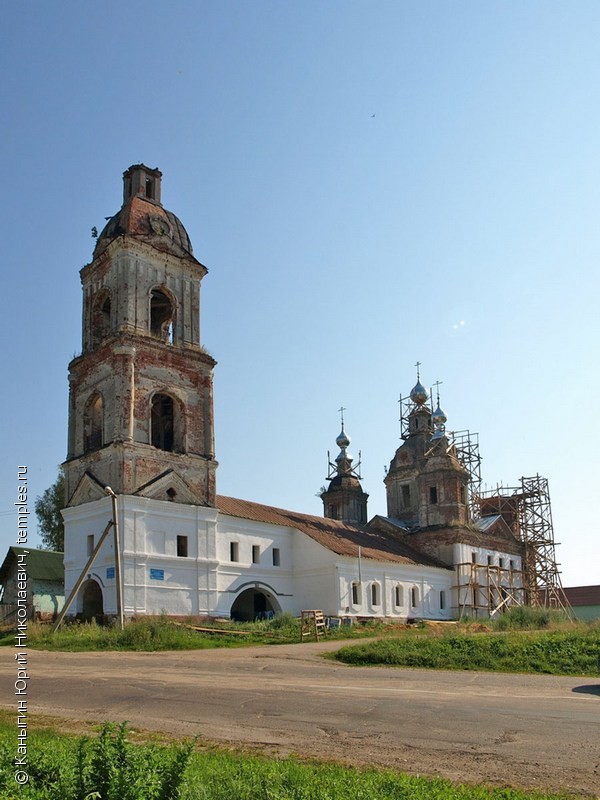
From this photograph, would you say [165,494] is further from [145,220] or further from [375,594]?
[375,594]

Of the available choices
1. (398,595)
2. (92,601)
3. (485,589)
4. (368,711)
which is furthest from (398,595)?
(368,711)

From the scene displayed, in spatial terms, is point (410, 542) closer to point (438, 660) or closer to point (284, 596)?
point (284, 596)

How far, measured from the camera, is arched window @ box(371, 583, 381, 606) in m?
41.9

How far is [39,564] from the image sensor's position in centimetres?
4322

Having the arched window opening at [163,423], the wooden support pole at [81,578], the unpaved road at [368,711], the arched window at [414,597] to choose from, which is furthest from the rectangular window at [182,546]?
the arched window at [414,597]

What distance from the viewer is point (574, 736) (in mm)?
9117

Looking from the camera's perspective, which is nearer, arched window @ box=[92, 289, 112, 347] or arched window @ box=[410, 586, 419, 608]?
arched window @ box=[92, 289, 112, 347]

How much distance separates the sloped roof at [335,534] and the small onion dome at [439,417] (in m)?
10.5

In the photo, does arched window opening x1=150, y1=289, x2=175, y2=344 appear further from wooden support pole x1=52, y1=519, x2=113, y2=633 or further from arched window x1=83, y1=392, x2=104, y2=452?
wooden support pole x1=52, y1=519, x2=113, y2=633

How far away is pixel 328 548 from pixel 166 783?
34406mm

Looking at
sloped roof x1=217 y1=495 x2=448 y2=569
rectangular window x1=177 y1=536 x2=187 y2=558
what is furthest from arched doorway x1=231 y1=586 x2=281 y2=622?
rectangular window x1=177 y1=536 x2=187 y2=558

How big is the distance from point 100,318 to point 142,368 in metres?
5.25

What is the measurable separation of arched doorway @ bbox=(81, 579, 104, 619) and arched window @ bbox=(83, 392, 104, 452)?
6379 millimetres

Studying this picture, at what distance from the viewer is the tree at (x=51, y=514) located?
5382 cm
